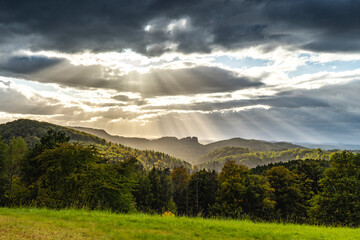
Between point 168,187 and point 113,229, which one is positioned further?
point 168,187

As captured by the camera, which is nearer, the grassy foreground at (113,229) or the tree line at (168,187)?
the grassy foreground at (113,229)

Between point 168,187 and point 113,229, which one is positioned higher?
point 113,229

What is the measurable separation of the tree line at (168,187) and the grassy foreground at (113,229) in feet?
14.0

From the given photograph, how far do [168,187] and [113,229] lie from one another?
323ft

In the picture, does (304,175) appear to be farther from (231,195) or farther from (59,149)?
(59,149)

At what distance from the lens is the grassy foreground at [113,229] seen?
10.2m

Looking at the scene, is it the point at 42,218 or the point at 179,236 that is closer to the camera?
the point at 179,236

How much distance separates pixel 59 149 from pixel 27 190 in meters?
27.9

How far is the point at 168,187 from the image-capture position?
107 meters

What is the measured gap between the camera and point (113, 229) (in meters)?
11.7

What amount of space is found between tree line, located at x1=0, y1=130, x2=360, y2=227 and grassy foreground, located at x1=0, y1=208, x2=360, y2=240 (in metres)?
4.26

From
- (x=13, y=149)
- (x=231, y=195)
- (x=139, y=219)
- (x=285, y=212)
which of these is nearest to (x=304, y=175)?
(x=285, y=212)

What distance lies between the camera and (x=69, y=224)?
12062mm

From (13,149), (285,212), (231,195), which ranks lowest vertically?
(285,212)
